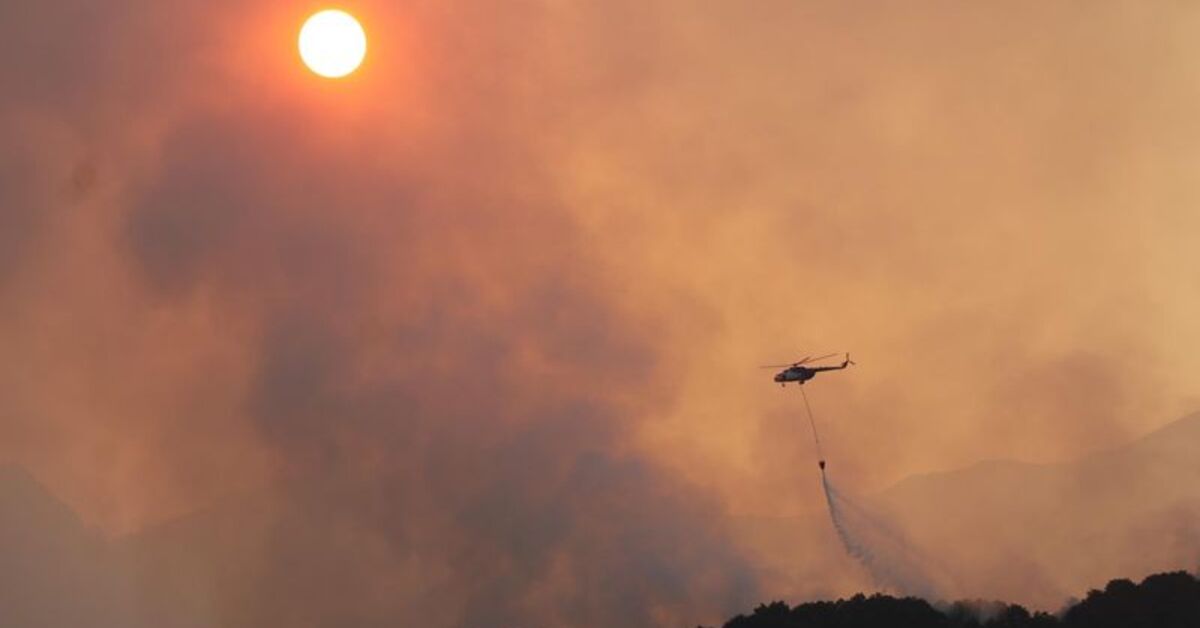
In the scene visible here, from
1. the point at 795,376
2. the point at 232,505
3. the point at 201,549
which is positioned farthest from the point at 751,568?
the point at 201,549

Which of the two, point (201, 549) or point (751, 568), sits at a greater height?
point (201, 549)

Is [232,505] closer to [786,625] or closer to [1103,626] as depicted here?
[786,625]

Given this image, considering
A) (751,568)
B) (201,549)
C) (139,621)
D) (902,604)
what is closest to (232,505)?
(201,549)

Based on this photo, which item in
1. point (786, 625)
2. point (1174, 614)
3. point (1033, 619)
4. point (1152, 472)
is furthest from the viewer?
point (1152, 472)

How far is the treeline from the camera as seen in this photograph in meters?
105

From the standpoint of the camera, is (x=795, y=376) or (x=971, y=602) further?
(x=971, y=602)

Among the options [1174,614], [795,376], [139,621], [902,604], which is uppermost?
[139,621]

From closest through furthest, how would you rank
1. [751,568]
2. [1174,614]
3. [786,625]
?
[1174,614] → [786,625] → [751,568]

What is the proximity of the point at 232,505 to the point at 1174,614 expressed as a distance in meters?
133

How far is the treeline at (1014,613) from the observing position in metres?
105

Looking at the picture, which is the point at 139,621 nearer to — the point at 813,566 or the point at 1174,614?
the point at 813,566

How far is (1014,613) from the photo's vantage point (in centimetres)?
11775

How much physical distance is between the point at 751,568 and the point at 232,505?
270ft

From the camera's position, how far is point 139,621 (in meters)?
192
